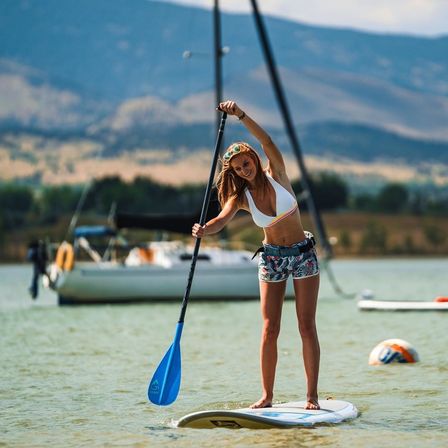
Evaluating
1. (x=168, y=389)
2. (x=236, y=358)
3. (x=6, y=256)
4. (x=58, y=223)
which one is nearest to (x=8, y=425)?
(x=168, y=389)

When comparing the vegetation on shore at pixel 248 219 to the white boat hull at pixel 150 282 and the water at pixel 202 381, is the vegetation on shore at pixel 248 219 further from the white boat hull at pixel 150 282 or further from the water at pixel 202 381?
the water at pixel 202 381

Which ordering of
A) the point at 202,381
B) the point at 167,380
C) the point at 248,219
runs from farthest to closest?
the point at 248,219
the point at 202,381
the point at 167,380

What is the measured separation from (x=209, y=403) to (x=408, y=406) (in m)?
2.00

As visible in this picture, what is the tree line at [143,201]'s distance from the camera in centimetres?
16588

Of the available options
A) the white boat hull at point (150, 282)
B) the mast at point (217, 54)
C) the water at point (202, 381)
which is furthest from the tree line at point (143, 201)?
the water at point (202, 381)

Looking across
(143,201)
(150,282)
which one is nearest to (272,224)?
(150,282)

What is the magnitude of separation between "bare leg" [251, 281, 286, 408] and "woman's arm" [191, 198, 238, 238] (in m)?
0.61

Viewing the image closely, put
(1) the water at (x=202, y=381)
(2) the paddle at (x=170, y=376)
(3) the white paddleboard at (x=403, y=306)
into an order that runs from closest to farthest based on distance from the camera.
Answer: (1) the water at (x=202, y=381)
(2) the paddle at (x=170, y=376)
(3) the white paddleboard at (x=403, y=306)

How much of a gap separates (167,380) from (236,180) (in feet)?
6.45

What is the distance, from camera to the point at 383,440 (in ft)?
31.9

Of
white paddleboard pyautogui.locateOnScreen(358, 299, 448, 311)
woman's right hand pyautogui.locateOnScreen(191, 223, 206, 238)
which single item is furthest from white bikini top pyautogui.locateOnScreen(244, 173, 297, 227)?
white paddleboard pyautogui.locateOnScreen(358, 299, 448, 311)

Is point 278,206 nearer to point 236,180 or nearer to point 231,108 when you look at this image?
point 236,180

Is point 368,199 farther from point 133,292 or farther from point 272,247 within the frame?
point 272,247

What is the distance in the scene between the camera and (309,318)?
10.1m
